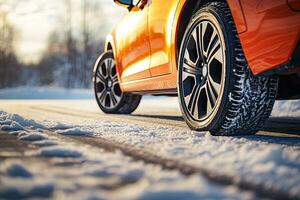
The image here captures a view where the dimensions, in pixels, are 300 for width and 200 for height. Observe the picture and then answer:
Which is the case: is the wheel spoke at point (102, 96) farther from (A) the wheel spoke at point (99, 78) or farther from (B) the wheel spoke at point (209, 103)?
(B) the wheel spoke at point (209, 103)

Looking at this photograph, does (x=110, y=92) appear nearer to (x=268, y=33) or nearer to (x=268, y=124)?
(x=268, y=124)

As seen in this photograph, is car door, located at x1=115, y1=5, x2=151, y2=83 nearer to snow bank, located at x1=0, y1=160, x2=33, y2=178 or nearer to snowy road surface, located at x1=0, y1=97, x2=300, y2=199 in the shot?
snowy road surface, located at x1=0, y1=97, x2=300, y2=199

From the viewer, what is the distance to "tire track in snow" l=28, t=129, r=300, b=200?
1327 mm

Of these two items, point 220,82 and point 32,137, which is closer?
point 32,137

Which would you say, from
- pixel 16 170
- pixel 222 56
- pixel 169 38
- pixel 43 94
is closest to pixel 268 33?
pixel 222 56

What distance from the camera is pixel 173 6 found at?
341 cm

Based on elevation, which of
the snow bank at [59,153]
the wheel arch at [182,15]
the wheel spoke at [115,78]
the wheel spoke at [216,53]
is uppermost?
the wheel arch at [182,15]

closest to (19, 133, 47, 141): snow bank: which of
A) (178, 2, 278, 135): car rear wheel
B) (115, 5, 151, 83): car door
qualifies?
(178, 2, 278, 135): car rear wheel

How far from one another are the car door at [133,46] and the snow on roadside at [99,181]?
234 cm

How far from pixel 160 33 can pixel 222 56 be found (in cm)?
98

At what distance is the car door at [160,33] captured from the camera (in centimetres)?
347

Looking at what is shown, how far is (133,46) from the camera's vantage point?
4.46 metres

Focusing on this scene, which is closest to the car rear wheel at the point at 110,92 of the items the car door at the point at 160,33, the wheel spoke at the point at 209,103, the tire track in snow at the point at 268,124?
the tire track in snow at the point at 268,124

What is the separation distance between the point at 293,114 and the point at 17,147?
13.7 ft
